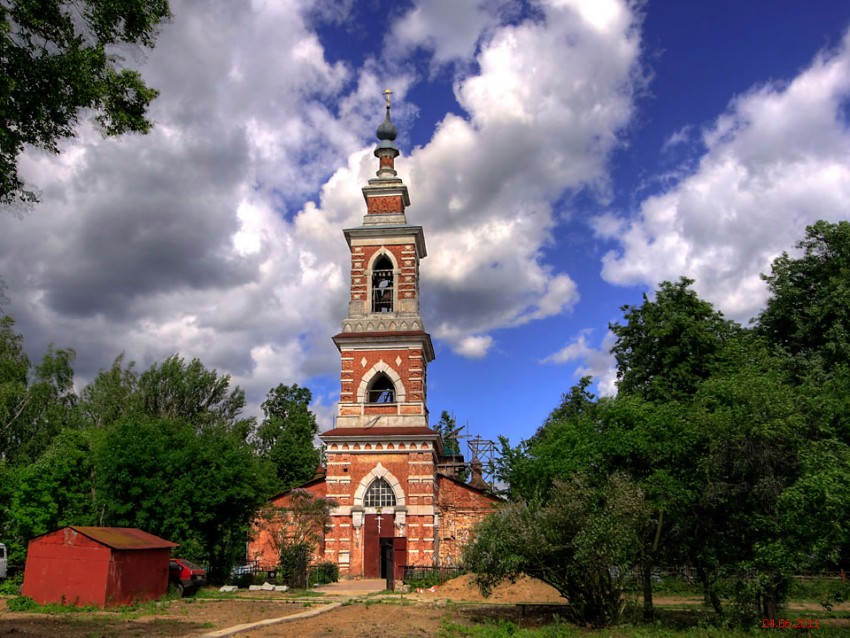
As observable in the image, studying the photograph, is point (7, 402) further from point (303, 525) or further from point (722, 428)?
point (722, 428)

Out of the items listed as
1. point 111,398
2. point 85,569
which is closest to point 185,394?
point 111,398

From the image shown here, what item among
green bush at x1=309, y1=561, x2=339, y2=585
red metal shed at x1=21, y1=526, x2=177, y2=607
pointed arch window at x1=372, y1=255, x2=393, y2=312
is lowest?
green bush at x1=309, y1=561, x2=339, y2=585

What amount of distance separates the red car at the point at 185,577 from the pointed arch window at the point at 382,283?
14933mm

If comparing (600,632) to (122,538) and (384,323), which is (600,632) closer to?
(122,538)

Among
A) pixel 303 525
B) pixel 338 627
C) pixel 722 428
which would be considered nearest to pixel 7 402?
pixel 303 525

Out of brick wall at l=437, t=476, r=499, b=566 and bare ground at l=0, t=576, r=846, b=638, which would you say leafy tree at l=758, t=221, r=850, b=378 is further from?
brick wall at l=437, t=476, r=499, b=566

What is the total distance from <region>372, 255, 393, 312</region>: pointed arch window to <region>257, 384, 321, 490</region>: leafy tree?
19.2 metres

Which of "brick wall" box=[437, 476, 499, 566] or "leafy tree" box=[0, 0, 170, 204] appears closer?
"leafy tree" box=[0, 0, 170, 204]

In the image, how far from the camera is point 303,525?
2633cm

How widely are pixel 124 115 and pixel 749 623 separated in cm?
1738

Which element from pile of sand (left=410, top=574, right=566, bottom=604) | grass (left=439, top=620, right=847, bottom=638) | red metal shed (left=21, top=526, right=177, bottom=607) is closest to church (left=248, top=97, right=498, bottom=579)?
pile of sand (left=410, top=574, right=566, bottom=604)

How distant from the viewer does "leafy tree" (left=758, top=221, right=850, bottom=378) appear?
1142 inches

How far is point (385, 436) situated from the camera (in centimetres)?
3080

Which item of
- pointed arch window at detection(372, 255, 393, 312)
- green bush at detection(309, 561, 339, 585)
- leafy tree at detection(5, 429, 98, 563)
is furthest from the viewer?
pointed arch window at detection(372, 255, 393, 312)
